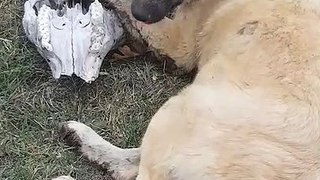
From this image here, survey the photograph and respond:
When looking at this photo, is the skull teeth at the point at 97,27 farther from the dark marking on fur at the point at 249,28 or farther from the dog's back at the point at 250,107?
the dark marking on fur at the point at 249,28

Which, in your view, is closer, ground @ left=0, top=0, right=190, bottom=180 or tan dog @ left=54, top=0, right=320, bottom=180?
tan dog @ left=54, top=0, right=320, bottom=180

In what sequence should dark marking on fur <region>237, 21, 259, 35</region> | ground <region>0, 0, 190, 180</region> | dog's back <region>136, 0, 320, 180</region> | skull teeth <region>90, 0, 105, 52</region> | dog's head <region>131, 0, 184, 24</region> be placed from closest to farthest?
dog's back <region>136, 0, 320, 180</region> → dark marking on fur <region>237, 21, 259, 35</region> → ground <region>0, 0, 190, 180</region> → dog's head <region>131, 0, 184, 24</region> → skull teeth <region>90, 0, 105, 52</region>

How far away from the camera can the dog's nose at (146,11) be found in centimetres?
399

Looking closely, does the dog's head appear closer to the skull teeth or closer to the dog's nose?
the dog's nose

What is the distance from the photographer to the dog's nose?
13.1ft

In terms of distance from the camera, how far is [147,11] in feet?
13.1

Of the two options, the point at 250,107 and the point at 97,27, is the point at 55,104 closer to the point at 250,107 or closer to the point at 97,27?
A: the point at 97,27

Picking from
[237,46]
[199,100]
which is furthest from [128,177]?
[237,46]

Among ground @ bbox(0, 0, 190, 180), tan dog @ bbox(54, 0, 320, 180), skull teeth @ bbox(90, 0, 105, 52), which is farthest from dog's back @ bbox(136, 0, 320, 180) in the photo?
skull teeth @ bbox(90, 0, 105, 52)

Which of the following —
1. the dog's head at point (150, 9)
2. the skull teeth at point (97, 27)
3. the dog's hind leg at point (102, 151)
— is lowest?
the dog's hind leg at point (102, 151)

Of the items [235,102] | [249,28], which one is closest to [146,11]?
[249,28]

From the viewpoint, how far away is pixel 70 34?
4055 millimetres

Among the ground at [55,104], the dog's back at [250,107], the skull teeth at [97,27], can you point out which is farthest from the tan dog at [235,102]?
the skull teeth at [97,27]

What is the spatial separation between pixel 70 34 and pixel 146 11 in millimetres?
396
